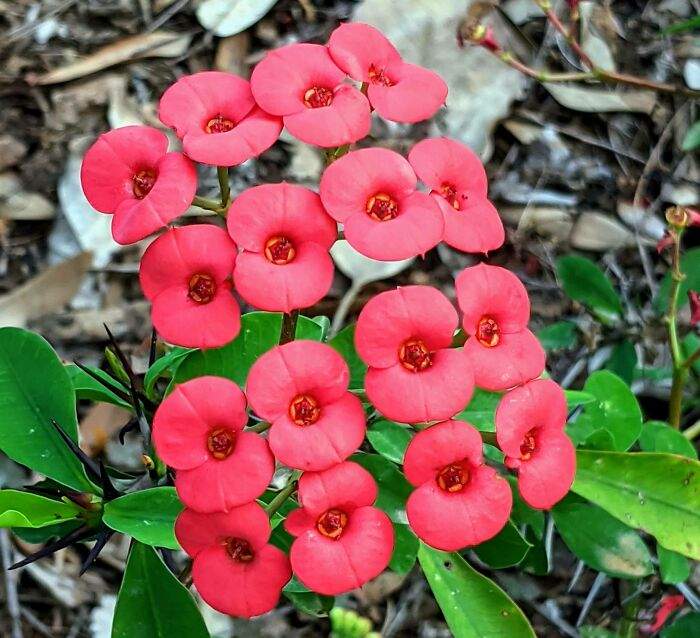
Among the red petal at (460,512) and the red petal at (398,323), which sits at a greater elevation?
the red petal at (398,323)

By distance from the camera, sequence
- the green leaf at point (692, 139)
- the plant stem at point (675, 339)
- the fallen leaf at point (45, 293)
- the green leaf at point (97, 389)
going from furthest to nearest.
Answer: the green leaf at point (692, 139)
the fallen leaf at point (45, 293)
the plant stem at point (675, 339)
the green leaf at point (97, 389)

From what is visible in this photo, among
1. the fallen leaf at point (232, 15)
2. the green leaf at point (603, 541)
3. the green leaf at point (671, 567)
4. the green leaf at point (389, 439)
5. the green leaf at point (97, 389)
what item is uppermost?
the fallen leaf at point (232, 15)

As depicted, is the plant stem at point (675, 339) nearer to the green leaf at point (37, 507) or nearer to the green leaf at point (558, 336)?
the green leaf at point (558, 336)

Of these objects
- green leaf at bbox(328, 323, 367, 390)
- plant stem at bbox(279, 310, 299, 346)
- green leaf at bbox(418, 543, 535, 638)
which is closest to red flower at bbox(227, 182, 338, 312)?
plant stem at bbox(279, 310, 299, 346)

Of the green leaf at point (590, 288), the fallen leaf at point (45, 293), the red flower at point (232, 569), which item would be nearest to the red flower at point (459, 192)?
the red flower at point (232, 569)

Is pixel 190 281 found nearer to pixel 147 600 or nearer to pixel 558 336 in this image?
pixel 147 600

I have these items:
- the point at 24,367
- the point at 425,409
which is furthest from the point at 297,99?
the point at 24,367

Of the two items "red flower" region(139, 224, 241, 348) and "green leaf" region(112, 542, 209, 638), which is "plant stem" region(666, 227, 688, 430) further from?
"green leaf" region(112, 542, 209, 638)
